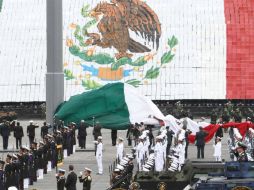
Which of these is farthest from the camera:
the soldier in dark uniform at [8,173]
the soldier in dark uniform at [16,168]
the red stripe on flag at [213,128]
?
the red stripe on flag at [213,128]

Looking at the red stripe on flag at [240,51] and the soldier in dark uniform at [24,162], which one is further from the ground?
the red stripe on flag at [240,51]

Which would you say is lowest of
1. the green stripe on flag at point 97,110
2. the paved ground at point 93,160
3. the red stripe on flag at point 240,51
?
the paved ground at point 93,160

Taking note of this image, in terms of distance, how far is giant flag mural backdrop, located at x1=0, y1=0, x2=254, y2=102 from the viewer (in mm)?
79375

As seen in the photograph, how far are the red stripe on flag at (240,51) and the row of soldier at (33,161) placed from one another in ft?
94.2

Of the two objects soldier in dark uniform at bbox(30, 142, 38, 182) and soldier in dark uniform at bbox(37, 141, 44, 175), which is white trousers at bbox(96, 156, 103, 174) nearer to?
soldier in dark uniform at bbox(37, 141, 44, 175)

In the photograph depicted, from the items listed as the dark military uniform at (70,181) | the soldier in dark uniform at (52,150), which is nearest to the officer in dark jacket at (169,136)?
the soldier in dark uniform at (52,150)

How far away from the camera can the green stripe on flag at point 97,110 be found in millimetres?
44156

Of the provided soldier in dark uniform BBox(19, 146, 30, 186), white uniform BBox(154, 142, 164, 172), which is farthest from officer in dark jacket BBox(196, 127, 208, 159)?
soldier in dark uniform BBox(19, 146, 30, 186)

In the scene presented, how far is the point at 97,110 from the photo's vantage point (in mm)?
44281

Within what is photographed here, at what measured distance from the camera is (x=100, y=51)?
8088 cm

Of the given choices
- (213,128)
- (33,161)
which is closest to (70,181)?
(33,161)

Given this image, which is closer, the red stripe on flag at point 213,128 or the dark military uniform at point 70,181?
the dark military uniform at point 70,181

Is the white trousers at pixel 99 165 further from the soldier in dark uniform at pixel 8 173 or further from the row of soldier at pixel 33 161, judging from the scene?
the soldier in dark uniform at pixel 8 173

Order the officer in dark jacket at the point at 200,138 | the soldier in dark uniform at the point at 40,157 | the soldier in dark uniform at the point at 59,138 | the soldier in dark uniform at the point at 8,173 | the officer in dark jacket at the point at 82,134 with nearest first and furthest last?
1. the soldier in dark uniform at the point at 8,173
2. the soldier in dark uniform at the point at 40,157
3. the soldier in dark uniform at the point at 59,138
4. the officer in dark jacket at the point at 200,138
5. the officer in dark jacket at the point at 82,134
